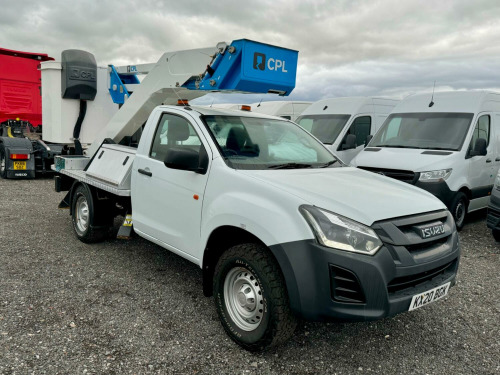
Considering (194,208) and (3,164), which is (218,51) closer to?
(194,208)

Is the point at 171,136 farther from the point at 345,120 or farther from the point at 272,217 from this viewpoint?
the point at 345,120

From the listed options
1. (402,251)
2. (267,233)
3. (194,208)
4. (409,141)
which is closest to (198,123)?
(194,208)

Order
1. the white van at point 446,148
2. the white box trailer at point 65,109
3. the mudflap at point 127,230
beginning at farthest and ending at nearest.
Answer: the white box trailer at point 65,109 < the white van at point 446,148 < the mudflap at point 127,230

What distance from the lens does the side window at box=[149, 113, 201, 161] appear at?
3.99 metres

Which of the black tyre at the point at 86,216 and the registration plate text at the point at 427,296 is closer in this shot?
the registration plate text at the point at 427,296

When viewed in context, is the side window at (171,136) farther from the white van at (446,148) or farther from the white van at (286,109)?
the white van at (286,109)

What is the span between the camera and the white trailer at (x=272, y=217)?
266cm

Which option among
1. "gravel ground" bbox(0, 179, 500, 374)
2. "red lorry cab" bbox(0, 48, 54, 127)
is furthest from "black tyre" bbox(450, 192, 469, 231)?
"red lorry cab" bbox(0, 48, 54, 127)

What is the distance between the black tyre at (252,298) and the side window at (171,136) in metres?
1.28

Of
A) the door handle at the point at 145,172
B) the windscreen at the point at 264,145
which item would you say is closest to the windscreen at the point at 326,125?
the windscreen at the point at 264,145

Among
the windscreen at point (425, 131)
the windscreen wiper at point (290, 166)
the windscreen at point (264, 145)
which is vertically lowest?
the windscreen wiper at point (290, 166)

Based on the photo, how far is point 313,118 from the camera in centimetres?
1073

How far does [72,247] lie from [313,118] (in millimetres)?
7099

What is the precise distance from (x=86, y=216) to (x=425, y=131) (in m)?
5.89
